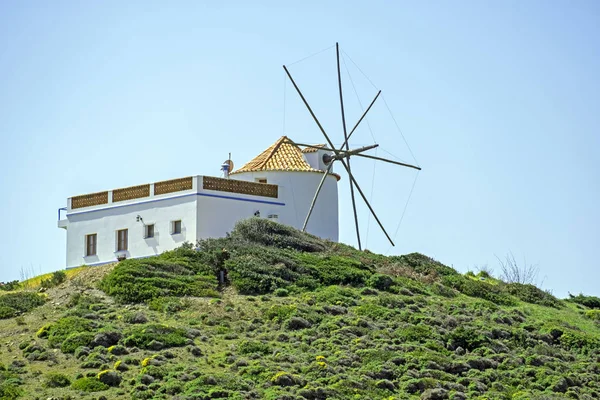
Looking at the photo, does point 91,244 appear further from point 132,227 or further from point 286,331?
point 286,331

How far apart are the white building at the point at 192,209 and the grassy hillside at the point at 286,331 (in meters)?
2.30

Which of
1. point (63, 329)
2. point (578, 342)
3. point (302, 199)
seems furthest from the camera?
point (302, 199)

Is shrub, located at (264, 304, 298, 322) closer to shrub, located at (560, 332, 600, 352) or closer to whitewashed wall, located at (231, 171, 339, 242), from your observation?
shrub, located at (560, 332, 600, 352)

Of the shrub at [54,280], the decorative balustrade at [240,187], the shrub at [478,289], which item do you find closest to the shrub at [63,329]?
the shrub at [54,280]

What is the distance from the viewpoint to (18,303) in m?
44.2

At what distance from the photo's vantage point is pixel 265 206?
183ft

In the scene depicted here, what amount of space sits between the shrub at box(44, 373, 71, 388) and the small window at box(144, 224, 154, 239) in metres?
19.2

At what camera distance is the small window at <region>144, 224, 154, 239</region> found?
177 feet

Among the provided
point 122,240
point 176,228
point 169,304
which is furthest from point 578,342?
point 122,240

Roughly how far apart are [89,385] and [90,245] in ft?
71.7

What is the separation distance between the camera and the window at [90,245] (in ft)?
181

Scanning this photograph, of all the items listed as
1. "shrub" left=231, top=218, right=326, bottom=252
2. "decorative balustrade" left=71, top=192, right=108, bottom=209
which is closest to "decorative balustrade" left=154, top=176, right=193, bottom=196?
"decorative balustrade" left=71, top=192, right=108, bottom=209

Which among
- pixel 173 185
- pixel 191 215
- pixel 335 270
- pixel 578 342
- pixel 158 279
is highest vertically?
pixel 173 185

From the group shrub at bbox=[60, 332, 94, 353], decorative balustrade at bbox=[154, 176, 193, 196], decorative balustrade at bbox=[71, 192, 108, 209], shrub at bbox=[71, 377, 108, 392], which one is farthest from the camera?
decorative balustrade at bbox=[71, 192, 108, 209]
